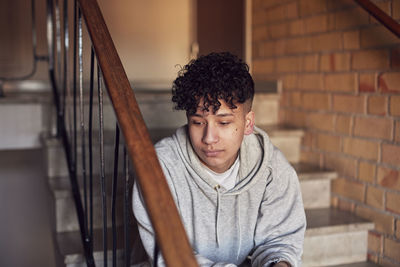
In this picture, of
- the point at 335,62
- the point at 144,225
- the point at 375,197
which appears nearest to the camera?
the point at 144,225

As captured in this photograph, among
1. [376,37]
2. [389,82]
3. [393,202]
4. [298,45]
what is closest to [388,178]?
[393,202]

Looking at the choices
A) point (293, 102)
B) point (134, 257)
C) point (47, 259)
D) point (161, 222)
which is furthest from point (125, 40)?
point (161, 222)

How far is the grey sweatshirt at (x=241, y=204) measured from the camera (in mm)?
1526

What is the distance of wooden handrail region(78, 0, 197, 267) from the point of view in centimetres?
85

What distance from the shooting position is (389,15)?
2.05 metres

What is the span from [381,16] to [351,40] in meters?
0.35

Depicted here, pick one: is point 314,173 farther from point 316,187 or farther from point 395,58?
point 395,58

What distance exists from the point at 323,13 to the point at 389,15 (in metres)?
0.50

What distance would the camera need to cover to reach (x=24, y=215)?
293 centimetres

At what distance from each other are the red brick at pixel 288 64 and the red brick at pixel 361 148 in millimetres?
608

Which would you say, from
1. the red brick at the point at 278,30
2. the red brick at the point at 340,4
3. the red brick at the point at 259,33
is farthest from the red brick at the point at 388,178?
the red brick at the point at 259,33

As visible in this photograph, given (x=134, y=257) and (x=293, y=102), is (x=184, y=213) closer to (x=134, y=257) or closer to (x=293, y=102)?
(x=134, y=257)

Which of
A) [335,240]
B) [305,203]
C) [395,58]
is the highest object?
[395,58]

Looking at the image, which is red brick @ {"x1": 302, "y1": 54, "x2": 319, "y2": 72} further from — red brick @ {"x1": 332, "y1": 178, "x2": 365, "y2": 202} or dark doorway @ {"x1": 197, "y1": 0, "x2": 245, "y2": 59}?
dark doorway @ {"x1": 197, "y1": 0, "x2": 245, "y2": 59}
